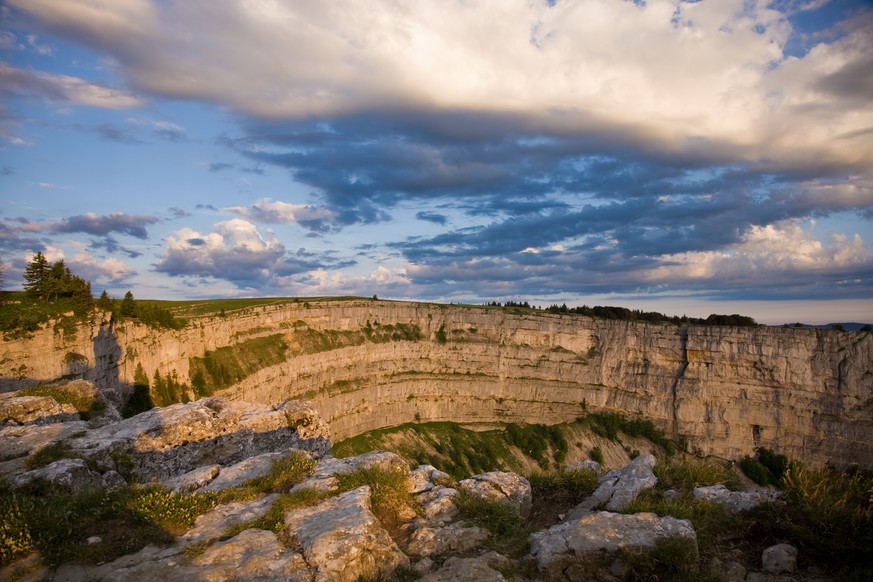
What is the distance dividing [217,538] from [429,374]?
85263 millimetres

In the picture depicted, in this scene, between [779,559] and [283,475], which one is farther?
[283,475]

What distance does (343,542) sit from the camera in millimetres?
9430

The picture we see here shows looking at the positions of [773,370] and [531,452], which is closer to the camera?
[531,452]

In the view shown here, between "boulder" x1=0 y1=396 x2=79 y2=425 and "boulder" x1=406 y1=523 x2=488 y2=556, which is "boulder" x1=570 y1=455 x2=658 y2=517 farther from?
"boulder" x1=0 y1=396 x2=79 y2=425

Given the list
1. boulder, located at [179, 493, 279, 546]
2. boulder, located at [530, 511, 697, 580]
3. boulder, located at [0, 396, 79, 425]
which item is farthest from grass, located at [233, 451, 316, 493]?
boulder, located at [0, 396, 79, 425]

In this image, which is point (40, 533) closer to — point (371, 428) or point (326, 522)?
point (326, 522)

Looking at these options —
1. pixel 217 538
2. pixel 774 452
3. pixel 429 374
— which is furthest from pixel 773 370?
pixel 217 538

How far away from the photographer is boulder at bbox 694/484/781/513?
1129cm

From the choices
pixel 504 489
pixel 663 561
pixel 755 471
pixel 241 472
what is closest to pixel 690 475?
pixel 663 561

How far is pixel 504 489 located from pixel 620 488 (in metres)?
2.99

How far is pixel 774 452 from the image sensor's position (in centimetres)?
9569

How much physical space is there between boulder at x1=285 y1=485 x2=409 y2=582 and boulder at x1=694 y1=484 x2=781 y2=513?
300 inches

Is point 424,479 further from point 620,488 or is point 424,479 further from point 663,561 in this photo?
point 663,561

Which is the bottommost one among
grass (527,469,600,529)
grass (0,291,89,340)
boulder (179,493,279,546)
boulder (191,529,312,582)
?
grass (527,469,600,529)
